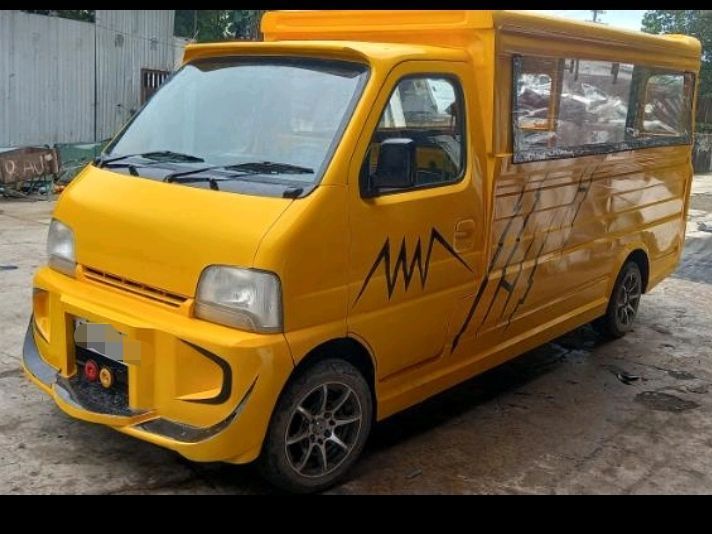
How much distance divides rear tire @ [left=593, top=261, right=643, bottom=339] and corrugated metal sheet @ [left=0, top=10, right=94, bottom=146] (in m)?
10.4

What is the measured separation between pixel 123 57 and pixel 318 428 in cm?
1278

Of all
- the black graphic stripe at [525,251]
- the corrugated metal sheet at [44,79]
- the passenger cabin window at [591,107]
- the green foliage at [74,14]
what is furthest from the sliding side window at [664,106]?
the green foliage at [74,14]

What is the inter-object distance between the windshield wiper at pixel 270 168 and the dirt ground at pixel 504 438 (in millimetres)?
1418

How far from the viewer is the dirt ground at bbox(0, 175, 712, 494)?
372 cm

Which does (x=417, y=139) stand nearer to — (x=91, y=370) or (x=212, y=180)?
(x=212, y=180)

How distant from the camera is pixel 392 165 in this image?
361 cm

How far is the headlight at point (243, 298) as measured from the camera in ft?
10.5

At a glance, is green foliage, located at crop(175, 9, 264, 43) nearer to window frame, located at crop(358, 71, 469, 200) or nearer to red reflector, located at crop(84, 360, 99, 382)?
window frame, located at crop(358, 71, 469, 200)

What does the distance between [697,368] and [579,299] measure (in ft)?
3.46

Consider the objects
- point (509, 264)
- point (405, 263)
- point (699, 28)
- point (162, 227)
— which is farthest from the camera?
point (699, 28)

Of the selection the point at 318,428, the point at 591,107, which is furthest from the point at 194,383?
the point at 591,107

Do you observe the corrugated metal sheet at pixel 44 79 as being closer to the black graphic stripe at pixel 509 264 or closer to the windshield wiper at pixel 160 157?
the windshield wiper at pixel 160 157

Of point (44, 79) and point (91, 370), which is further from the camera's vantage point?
point (44, 79)
